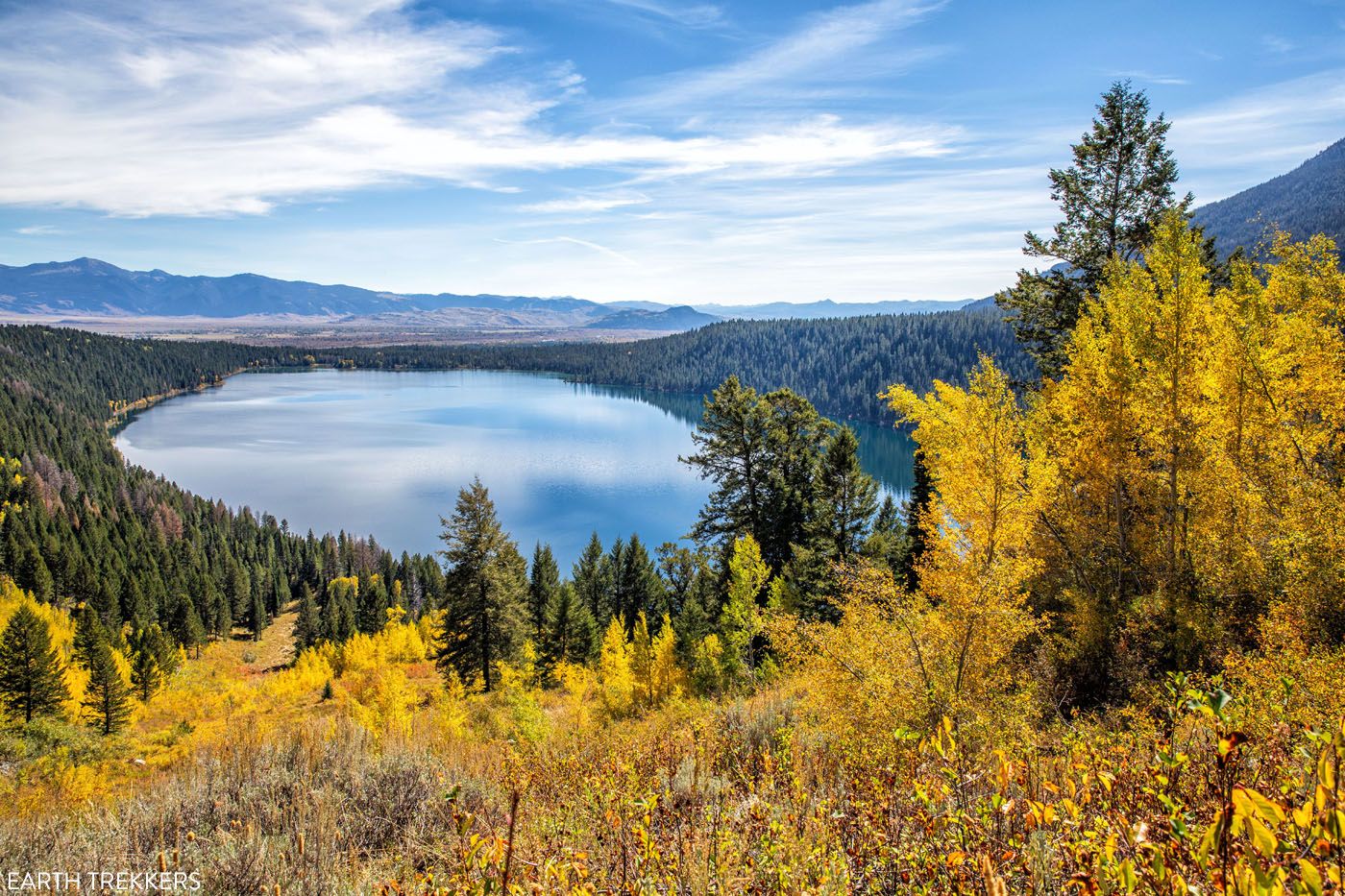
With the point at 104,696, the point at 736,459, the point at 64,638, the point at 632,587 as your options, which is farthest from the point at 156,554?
the point at 736,459

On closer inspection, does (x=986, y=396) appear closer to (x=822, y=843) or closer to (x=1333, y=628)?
(x=1333, y=628)

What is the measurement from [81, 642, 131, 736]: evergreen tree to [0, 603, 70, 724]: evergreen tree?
60.2 inches

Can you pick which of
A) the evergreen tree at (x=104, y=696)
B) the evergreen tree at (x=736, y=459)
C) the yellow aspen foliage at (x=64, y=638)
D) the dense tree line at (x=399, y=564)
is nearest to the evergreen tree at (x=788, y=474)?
the dense tree line at (x=399, y=564)

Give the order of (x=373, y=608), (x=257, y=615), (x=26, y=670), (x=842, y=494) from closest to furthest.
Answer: (x=842, y=494) < (x=26, y=670) < (x=373, y=608) < (x=257, y=615)

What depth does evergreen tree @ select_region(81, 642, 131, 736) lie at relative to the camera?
33.7 meters

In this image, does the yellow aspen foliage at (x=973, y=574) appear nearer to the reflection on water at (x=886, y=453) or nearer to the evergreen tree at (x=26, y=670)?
the evergreen tree at (x=26, y=670)

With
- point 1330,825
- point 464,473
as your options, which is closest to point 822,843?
point 1330,825

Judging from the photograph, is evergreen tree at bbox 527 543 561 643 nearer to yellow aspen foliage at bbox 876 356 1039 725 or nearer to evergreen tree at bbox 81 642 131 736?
evergreen tree at bbox 81 642 131 736

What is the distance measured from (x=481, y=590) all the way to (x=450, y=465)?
89543 mm

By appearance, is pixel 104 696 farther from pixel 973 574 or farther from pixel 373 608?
pixel 973 574

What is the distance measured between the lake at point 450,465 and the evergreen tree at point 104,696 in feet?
114

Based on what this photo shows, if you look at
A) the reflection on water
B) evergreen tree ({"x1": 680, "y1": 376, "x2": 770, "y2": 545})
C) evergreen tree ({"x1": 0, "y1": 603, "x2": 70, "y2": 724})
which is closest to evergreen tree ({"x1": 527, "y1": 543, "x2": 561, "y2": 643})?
evergreen tree ({"x1": 680, "y1": 376, "x2": 770, "y2": 545})

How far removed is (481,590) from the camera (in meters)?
23.6

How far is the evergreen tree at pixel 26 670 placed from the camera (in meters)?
31.7
